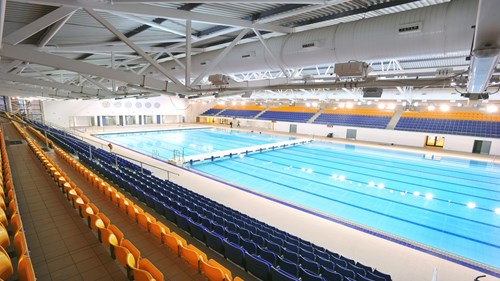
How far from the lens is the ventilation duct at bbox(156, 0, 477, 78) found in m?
3.34

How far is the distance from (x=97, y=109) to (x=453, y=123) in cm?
3824

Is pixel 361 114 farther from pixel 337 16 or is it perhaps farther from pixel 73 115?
pixel 73 115

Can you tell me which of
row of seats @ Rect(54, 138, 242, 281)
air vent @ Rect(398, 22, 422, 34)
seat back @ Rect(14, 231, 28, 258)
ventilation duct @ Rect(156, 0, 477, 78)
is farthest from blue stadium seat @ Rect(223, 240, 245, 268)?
air vent @ Rect(398, 22, 422, 34)

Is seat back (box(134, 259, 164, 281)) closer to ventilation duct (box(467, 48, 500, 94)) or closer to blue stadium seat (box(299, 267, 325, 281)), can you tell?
blue stadium seat (box(299, 267, 325, 281))

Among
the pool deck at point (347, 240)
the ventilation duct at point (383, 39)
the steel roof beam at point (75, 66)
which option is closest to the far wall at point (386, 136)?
the pool deck at point (347, 240)

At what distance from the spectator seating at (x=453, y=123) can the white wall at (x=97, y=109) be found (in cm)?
3013

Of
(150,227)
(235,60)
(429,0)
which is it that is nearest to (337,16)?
(429,0)

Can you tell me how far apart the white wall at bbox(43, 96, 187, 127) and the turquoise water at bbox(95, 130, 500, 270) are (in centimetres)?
2253

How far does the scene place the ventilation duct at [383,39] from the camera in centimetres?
334

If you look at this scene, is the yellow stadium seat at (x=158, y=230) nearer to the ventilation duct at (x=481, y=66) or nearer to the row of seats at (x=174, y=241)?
the row of seats at (x=174, y=241)

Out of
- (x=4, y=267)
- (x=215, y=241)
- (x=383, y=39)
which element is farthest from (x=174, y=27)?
(x=4, y=267)

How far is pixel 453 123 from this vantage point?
21.8m

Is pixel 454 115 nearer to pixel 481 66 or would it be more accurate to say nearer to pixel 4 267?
pixel 481 66

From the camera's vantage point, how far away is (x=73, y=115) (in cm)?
2842
